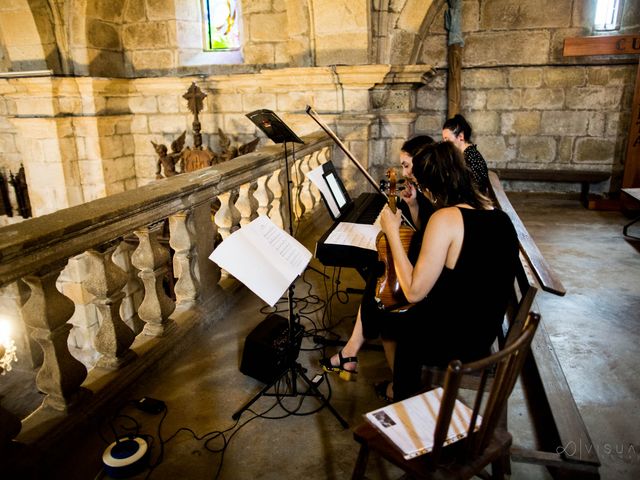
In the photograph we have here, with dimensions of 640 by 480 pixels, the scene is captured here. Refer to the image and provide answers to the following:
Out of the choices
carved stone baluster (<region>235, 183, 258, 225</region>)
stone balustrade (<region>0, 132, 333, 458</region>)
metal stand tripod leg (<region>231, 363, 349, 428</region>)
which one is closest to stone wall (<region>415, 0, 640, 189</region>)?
carved stone baluster (<region>235, 183, 258, 225</region>)

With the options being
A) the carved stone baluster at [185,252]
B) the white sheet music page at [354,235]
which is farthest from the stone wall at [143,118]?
the carved stone baluster at [185,252]

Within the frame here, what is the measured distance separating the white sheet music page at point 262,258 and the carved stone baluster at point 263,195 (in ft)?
4.98

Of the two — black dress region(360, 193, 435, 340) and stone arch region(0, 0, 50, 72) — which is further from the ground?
stone arch region(0, 0, 50, 72)

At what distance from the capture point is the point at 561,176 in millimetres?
5973

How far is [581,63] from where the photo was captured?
5.79 metres

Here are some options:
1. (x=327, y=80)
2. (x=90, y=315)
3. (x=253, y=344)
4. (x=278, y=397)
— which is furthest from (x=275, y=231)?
(x=90, y=315)

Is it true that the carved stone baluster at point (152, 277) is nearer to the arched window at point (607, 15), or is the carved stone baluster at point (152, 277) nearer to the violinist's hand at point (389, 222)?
the violinist's hand at point (389, 222)

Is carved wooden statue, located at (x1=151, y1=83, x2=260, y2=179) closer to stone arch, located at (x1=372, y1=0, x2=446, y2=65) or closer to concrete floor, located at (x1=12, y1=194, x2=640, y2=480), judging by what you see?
stone arch, located at (x1=372, y1=0, x2=446, y2=65)

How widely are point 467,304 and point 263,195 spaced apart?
2.09 meters

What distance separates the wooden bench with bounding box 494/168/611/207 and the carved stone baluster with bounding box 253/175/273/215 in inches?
148

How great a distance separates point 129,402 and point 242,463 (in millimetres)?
629

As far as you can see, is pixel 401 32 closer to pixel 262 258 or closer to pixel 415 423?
pixel 262 258

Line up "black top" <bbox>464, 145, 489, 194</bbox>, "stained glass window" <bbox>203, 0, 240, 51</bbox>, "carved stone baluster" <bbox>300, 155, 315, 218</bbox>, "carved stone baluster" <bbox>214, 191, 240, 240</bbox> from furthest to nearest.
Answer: "stained glass window" <bbox>203, 0, 240, 51</bbox>
"carved stone baluster" <bbox>300, 155, 315, 218</bbox>
"black top" <bbox>464, 145, 489, 194</bbox>
"carved stone baluster" <bbox>214, 191, 240, 240</bbox>

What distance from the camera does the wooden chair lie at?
3.79ft
